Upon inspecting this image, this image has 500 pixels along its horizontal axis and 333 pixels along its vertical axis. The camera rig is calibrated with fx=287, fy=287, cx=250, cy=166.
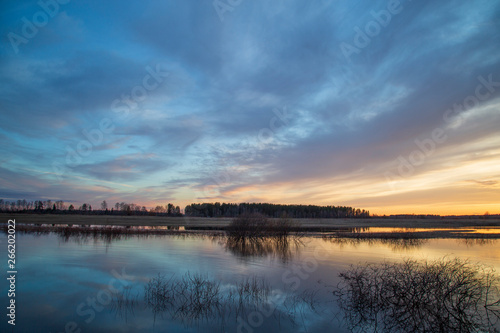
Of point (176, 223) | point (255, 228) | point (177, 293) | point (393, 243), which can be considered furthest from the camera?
point (176, 223)

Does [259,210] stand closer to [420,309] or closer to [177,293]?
[177,293]

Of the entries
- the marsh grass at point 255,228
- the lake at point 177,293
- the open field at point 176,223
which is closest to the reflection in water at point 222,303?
the lake at point 177,293

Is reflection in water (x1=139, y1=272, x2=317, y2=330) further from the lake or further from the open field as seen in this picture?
the open field

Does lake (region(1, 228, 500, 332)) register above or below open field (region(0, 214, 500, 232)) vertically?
above

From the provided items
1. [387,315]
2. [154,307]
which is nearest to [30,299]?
[154,307]

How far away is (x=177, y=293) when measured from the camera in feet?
49.7

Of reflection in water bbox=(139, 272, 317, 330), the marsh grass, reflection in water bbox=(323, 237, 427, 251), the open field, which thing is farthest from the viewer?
the open field

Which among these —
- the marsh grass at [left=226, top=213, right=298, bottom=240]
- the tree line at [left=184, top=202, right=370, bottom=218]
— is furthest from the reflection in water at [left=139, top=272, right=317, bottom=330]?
the tree line at [left=184, top=202, right=370, bottom=218]

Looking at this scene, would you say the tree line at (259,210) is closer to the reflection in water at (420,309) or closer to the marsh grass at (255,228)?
the marsh grass at (255,228)

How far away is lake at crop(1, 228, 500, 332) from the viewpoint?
11641mm

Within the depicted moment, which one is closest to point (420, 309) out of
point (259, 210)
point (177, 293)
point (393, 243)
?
point (177, 293)

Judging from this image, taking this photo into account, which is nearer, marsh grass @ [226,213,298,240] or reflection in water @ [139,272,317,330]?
reflection in water @ [139,272,317,330]

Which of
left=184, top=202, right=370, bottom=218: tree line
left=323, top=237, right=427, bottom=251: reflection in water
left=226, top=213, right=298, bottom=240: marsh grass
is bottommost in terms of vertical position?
left=184, top=202, right=370, bottom=218: tree line

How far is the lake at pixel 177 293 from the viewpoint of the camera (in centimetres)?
1164
